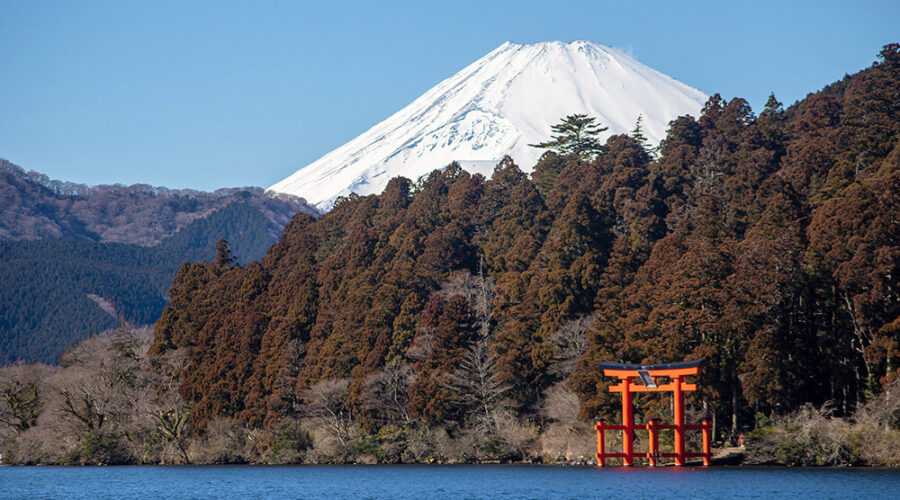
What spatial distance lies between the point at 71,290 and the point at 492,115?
5259 cm

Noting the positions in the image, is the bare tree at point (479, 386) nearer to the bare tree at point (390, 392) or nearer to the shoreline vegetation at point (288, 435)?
the shoreline vegetation at point (288, 435)

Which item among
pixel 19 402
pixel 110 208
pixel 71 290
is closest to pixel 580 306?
pixel 19 402

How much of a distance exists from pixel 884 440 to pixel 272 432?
80.7 ft

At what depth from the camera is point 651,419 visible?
33.7 m

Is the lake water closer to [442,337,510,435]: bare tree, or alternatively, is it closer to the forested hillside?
[442,337,510,435]: bare tree

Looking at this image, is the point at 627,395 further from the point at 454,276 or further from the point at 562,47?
the point at 562,47

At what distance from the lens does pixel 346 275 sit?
169 ft

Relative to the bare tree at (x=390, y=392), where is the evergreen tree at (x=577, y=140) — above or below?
above

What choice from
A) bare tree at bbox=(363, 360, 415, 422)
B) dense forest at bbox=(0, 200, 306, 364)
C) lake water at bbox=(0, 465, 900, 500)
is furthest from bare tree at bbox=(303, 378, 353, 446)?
dense forest at bbox=(0, 200, 306, 364)

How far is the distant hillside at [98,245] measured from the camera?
107 metres

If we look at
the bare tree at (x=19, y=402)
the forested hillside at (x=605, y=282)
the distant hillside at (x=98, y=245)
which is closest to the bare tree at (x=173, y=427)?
the forested hillside at (x=605, y=282)

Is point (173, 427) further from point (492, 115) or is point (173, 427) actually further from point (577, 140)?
point (492, 115)

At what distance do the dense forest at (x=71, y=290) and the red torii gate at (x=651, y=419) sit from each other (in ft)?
242

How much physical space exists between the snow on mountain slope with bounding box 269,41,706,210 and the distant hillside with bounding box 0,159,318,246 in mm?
33449
